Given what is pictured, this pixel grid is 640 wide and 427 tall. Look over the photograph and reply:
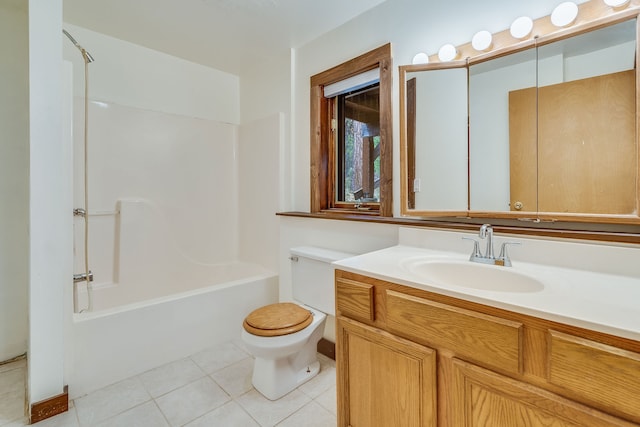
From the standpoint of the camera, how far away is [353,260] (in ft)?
4.05

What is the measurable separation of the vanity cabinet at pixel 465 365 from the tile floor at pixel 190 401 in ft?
1.35

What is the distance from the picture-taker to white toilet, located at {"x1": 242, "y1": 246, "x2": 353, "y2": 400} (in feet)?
4.91

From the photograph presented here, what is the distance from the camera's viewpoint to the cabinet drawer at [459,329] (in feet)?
2.53

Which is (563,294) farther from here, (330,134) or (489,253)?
(330,134)

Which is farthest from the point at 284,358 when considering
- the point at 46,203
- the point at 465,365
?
the point at 46,203

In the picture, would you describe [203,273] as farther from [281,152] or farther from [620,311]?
[620,311]

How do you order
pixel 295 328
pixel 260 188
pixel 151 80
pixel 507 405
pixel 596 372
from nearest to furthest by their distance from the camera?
pixel 596 372, pixel 507 405, pixel 295 328, pixel 151 80, pixel 260 188

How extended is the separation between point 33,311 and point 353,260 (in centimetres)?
150

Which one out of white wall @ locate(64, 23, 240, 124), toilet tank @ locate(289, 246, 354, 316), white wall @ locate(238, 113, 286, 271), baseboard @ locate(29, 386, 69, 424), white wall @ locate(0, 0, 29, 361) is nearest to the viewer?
baseboard @ locate(29, 386, 69, 424)

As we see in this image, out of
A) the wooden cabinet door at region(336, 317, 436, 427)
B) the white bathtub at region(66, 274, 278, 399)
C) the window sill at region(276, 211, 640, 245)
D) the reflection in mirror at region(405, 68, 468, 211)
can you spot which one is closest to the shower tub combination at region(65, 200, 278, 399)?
the white bathtub at region(66, 274, 278, 399)

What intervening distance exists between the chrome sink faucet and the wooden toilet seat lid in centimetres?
90

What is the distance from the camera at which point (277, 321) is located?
1.55m

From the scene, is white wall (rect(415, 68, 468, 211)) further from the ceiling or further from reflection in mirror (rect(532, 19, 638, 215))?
the ceiling

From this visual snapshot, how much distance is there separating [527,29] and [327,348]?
6.58 ft
